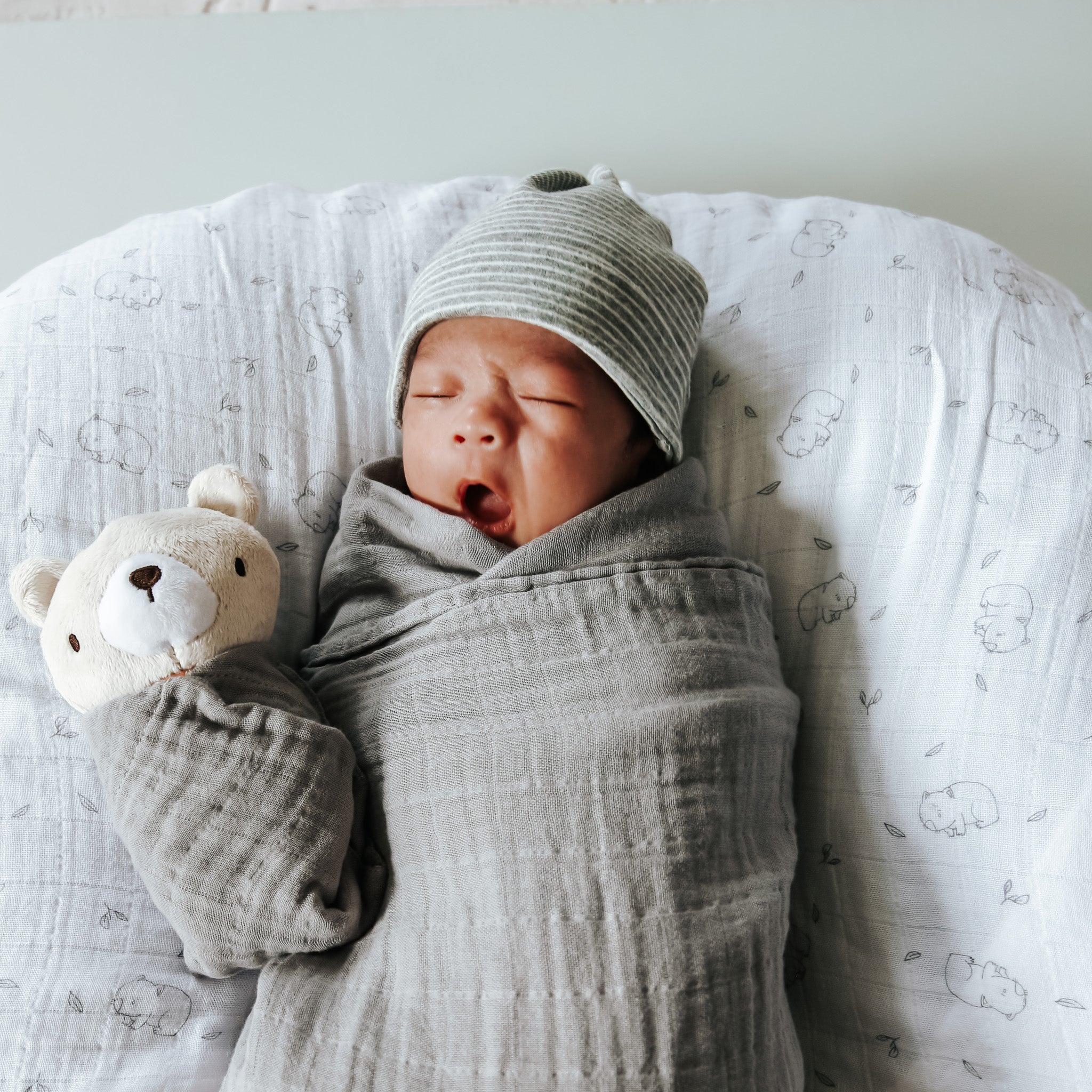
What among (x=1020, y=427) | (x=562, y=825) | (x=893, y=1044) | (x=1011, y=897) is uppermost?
(x=1020, y=427)

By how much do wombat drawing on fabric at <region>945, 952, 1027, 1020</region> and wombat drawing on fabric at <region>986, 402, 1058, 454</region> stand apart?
479 mm

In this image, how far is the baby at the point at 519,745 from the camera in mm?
699

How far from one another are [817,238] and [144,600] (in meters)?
0.81

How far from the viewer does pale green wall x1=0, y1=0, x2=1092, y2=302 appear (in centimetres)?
129

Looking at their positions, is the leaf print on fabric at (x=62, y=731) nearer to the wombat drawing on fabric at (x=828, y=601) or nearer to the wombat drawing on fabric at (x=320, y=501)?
the wombat drawing on fabric at (x=320, y=501)

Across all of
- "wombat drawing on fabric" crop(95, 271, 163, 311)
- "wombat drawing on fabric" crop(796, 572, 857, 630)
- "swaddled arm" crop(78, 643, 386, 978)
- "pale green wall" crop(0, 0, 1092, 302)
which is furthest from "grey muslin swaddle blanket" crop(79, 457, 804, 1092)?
"pale green wall" crop(0, 0, 1092, 302)

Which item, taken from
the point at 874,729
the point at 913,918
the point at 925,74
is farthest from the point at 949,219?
the point at 913,918

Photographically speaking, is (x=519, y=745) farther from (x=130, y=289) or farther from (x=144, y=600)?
(x=130, y=289)

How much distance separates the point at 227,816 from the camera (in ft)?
2.38

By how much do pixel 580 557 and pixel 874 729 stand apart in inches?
12.9

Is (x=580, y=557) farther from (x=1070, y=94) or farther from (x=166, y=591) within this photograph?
(x=1070, y=94)

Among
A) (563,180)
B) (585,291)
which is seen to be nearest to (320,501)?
(585,291)

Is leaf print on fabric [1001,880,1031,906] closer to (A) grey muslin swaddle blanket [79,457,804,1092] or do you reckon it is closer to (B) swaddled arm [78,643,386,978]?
(A) grey muslin swaddle blanket [79,457,804,1092]

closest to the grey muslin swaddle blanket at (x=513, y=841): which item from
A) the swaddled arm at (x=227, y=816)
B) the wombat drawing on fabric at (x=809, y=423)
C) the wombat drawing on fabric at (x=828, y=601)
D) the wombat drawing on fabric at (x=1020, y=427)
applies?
the swaddled arm at (x=227, y=816)
